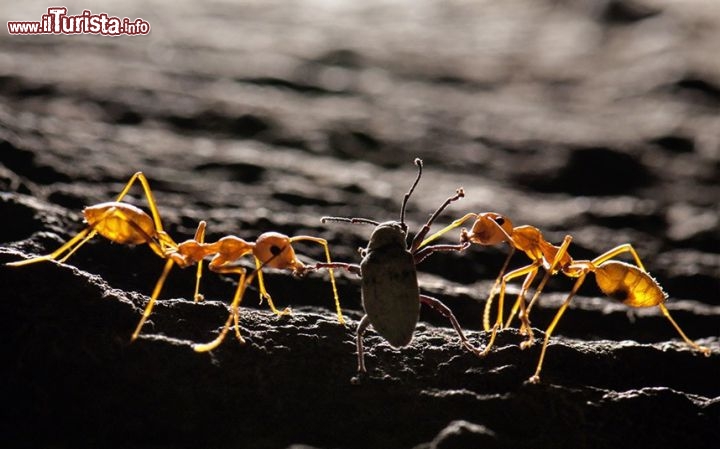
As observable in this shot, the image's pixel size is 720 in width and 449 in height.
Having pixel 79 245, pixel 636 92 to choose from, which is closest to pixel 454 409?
pixel 79 245

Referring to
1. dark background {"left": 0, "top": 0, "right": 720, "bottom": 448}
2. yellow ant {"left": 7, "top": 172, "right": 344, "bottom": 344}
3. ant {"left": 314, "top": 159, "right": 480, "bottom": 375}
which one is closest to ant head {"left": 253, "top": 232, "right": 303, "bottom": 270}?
yellow ant {"left": 7, "top": 172, "right": 344, "bottom": 344}

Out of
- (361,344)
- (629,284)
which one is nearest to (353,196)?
(629,284)

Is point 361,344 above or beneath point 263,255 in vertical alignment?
beneath

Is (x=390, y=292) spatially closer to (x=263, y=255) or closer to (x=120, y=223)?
(x=263, y=255)

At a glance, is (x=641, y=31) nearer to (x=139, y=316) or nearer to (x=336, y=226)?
(x=336, y=226)

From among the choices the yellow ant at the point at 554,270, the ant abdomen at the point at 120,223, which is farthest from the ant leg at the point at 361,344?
the ant abdomen at the point at 120,223

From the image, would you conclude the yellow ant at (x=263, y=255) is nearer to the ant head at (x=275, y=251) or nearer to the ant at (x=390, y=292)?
the ant head at (x=275, y=251)

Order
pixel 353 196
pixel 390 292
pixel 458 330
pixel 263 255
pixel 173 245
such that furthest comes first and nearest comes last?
pixel 353 196 < pixel 173 245 < pixel 263 255 < pixel 458 330 < pixel 390 292
